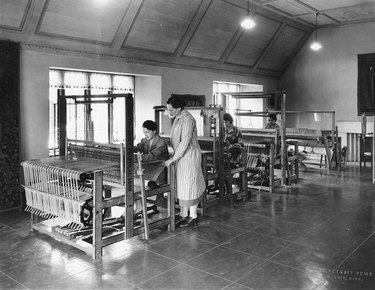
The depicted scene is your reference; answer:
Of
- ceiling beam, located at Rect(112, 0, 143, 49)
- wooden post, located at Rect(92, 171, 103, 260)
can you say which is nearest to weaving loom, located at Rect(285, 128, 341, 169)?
ceiling beam, located at Rect(112, 0, 143, 49)

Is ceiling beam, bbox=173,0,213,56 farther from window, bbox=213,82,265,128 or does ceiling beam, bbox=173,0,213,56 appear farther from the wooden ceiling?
window, bbox=213,82,265,128

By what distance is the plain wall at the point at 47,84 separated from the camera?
5.67 metres

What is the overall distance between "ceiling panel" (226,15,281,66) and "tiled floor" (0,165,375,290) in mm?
4650

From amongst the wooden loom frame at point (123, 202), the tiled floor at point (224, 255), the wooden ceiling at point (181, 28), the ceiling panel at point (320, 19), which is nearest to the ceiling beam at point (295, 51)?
the wooden ceiling at point (181, 28)

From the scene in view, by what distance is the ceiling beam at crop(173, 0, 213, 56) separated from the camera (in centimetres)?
724

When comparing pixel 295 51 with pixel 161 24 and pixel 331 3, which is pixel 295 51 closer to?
pixel 331 3

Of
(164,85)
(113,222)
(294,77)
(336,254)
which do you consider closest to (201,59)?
(164,85)

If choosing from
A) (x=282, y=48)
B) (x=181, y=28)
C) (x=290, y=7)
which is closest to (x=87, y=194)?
(x=181, y=28)

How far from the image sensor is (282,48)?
416 inches

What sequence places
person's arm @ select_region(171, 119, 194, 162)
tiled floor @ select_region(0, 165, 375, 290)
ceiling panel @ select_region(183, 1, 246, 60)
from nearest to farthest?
tiled floor @ select_region(0, 165, 375, 290)
person's arm @ select_region(171, 119, 194, 162)
ceiling panel @ select_region(183, 1, 246, 60)

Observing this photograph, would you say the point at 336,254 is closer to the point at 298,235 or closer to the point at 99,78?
the point at 298,235

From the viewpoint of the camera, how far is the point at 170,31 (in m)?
7.30

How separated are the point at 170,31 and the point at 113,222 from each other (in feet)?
13.0

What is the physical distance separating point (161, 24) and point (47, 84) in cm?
228
